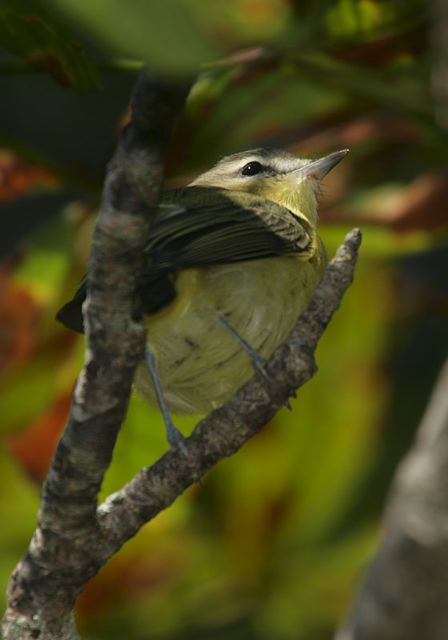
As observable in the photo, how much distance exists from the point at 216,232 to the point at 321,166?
0.75 m

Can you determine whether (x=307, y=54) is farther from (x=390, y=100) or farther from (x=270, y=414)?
(x=270, y=414)

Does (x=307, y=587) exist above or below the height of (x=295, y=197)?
below

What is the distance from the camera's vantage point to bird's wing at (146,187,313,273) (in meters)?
2.51

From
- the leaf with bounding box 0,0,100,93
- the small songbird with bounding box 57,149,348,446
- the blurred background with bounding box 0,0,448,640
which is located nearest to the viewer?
the leaf with bounding box 0,0,100,93

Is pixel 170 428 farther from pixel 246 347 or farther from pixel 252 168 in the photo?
pixel 252 168

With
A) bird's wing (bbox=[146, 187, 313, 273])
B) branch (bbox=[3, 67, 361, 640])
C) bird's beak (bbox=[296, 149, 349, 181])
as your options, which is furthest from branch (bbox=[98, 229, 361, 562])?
bird's beak (bbox=[296, 149, 349, 181])

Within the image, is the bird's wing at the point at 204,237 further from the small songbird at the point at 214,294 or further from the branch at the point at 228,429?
the branch at the point at 228,429

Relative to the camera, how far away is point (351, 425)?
3783 mm

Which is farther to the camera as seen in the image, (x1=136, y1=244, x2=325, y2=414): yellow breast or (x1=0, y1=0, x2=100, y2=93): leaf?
(x1=136, y1=244, x2=325, y2=414): yellow breast

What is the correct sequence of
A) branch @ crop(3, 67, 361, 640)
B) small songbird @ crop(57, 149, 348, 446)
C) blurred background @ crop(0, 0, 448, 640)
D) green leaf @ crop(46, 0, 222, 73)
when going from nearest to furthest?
green leaf @ crop(46, 0, 222, 73)
branch @ crop(3, 67, 361, 640)
small songbird @ crop(57, 149, 348, 446)
blurred background @ crop(0, 0, 448, 640)

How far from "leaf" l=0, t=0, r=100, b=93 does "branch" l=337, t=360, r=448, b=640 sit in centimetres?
77

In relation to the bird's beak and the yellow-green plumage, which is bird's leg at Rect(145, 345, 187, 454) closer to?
the yellow-green plumage

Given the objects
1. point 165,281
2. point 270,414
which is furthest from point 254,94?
point 270,414

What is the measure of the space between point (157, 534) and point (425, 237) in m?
1.13
